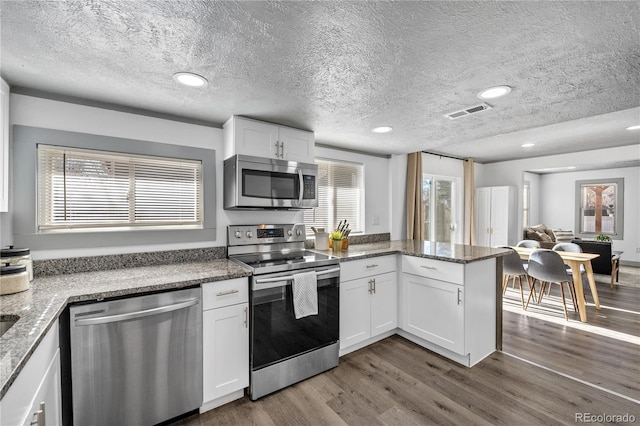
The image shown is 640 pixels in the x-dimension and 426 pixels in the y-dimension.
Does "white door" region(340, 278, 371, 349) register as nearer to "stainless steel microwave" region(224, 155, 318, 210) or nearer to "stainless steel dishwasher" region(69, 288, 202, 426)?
"stainless steel microwave" region(224, 155, 318, 210)

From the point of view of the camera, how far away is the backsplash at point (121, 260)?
76.1 inches

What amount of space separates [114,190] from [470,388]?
2.99 meters

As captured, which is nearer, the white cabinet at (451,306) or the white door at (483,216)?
the white cabinet at (451,306)

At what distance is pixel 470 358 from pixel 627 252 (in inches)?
274

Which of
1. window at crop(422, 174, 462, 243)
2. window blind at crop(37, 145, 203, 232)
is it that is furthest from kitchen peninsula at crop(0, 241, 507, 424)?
window at crop(422, 174, 462, 243)

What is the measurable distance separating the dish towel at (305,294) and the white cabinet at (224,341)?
0.36 metres

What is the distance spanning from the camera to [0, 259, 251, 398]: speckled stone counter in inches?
37.1

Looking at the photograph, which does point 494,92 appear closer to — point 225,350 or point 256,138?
point 256,138

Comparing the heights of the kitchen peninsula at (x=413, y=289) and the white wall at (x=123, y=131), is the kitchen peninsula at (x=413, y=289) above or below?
below

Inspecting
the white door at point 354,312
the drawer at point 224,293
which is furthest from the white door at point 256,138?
the white door at point 354,312

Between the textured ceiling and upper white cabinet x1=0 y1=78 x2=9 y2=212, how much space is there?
0.11 metres

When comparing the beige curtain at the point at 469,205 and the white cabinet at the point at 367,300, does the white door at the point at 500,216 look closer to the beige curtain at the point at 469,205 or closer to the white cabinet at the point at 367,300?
the beige curtain at the point at 469,205

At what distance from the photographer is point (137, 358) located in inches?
65.3

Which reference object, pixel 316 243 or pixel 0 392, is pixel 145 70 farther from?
pixel 316 243
